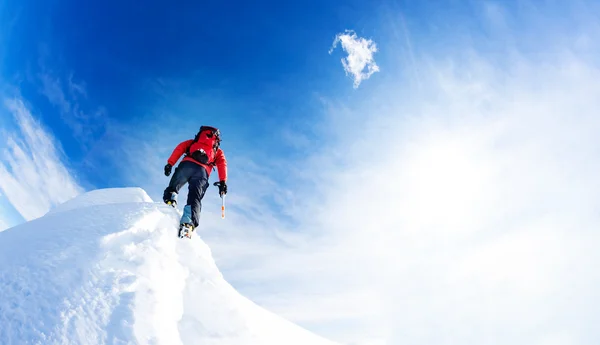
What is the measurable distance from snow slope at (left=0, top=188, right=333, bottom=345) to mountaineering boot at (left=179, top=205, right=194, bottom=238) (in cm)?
20

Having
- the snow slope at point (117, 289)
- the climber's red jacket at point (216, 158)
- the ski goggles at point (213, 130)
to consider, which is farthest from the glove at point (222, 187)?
the snow slope at point (117, 289)

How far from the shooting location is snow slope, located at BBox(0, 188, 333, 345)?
3.62 m

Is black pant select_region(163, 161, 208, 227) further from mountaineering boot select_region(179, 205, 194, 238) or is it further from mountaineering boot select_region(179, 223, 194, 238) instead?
mountaineering boot select_region(179, 223, 194, 238)

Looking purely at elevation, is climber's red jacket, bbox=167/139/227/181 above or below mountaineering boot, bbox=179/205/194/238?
above

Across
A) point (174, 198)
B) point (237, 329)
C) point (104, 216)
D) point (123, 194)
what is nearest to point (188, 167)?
point (174, 198)

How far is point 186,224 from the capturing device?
7.17 m

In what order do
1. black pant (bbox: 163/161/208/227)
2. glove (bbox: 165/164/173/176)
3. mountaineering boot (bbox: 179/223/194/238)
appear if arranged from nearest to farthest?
mountaineering boot (bbox: 179/223/194/238), black pant (bbox: 163/161/208/227), glove (bbox: 165/164/173/176)

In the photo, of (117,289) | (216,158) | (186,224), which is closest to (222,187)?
(216,158)

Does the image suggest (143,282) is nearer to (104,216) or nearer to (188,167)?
(104,216)

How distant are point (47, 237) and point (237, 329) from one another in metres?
3.19

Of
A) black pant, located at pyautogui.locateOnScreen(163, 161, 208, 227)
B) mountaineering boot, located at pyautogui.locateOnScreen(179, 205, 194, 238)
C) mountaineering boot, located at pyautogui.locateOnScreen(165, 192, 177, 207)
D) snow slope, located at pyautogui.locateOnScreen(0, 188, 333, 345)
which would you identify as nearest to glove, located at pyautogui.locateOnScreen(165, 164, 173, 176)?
black pant, located at pyautogui.locateOnScreen(163, 161, 208, 227)

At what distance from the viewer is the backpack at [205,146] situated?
915 cm

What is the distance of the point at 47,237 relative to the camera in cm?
511

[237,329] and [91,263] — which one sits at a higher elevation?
[91,263]
